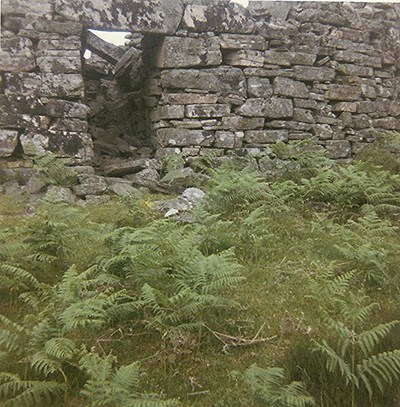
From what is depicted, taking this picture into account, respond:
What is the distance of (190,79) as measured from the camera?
8.55 meters

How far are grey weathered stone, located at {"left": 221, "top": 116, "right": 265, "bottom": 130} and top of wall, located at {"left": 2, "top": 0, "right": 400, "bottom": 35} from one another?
1612 millimetres

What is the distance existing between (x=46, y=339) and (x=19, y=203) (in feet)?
14.1

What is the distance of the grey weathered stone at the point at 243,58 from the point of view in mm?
8852

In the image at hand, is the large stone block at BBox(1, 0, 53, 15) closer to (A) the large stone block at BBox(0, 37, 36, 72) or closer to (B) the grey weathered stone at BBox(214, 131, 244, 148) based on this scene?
(A) the large stone block at BBox(0, 37, 36, 72)

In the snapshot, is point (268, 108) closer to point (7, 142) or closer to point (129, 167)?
point (129, 167)

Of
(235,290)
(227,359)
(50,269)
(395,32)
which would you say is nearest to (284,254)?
(235,290)

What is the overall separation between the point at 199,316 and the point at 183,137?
5.43 metres

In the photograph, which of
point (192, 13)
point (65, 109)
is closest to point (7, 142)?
point (65, 109)

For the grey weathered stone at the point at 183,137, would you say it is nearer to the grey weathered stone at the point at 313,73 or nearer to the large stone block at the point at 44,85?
the large stone block at the point at 44,85

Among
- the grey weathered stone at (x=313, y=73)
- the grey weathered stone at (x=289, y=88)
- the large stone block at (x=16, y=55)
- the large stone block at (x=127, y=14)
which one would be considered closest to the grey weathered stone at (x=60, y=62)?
the large stone block at (x=16, y=55)

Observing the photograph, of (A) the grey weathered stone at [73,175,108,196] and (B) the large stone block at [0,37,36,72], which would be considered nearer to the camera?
(A) the grey weathered stone at [73,175,108,196]

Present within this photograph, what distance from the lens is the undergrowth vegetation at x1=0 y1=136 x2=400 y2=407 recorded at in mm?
2713

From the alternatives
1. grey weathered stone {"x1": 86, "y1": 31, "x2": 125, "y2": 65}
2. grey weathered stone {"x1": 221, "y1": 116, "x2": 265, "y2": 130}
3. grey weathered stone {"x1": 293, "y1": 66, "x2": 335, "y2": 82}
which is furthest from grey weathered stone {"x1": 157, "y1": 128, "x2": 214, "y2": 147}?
grey weathered stone {"x1": 293, "y1": 66, "x2": 335, "y2": 82}

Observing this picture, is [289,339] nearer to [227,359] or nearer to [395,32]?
[227,359]
